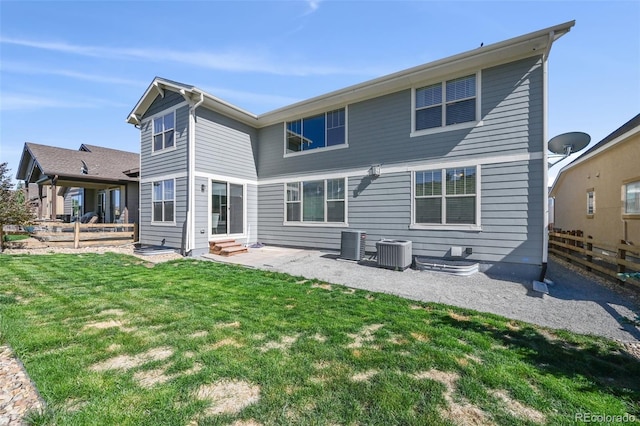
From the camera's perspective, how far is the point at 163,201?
35.1 ft

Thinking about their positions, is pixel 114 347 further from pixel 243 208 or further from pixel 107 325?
pixel 243 208

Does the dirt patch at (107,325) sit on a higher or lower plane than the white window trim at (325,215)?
lower

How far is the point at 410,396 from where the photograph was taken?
2.25 metres

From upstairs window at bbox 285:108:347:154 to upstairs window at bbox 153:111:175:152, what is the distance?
4437 mm

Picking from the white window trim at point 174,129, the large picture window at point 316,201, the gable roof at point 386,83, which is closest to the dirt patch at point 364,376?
the large picture window at point 316,201

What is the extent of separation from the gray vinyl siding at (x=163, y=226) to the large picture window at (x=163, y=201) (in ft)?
0.92

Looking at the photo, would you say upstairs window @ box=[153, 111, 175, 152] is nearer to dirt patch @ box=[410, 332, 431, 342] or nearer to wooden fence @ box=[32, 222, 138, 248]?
wooden fence @ box=[32, 222, 138, 248]

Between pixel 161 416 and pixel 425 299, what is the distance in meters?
4.53

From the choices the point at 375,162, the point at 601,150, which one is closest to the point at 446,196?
the point at 375,162

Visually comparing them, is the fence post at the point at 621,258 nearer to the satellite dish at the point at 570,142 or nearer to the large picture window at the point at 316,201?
the satellite dish at the point at 570,142

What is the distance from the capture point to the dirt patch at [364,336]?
3178mm

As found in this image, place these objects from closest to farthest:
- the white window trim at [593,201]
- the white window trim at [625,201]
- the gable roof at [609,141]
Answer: the white window trim at [625,201], the gable roof at [609,141], the white window trim at [593,201]

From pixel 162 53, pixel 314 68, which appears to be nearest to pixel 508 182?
pixel 314 68

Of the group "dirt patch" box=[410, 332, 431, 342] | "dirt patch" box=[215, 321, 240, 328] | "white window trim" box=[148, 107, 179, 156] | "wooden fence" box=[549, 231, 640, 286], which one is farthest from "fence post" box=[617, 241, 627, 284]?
"white window trim" box=[148, 107, 179, 156]
